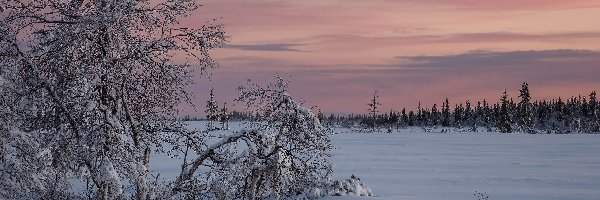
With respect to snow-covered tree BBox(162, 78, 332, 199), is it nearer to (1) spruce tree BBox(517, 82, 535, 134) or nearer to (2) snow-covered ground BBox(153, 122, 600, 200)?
(2) snow-covered ground BBox(153, 122, 600, 200)

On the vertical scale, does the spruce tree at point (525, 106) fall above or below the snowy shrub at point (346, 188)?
above

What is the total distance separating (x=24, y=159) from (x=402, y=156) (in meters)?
31.8

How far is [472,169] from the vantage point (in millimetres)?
33844

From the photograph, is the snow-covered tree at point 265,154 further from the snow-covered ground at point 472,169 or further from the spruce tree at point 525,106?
the spruce tree at point 525,106

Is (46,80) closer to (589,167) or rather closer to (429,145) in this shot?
(589,167)

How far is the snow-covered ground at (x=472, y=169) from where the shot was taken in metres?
25.2

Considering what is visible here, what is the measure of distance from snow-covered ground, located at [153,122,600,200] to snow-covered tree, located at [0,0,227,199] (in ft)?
23.5

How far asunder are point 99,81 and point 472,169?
28.2 m

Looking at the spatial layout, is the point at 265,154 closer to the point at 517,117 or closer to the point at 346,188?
the point at 346,188

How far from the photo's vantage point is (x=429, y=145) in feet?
171

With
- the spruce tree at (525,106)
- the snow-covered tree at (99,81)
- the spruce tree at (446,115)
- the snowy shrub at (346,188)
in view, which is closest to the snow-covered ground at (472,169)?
the snowy shrub at (346,188)

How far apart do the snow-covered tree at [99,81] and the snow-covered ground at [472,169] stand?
7.16 m

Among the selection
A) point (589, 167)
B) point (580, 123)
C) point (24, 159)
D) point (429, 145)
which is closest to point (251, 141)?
point (24, 159)

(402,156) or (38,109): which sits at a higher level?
(38,109)
